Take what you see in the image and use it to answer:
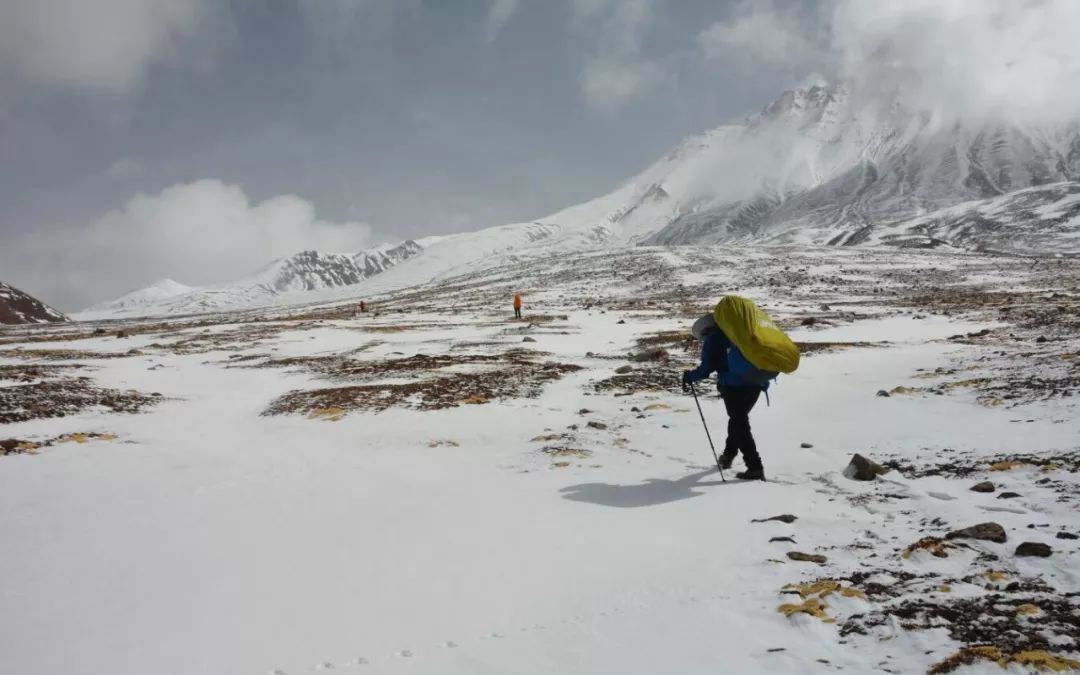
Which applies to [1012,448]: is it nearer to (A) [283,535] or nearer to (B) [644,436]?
(B) [644,436]

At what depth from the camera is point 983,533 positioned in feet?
18.1

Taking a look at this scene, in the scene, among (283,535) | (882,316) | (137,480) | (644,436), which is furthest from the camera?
(882,316)

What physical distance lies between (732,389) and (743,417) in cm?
46

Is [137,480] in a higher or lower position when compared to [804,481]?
higher

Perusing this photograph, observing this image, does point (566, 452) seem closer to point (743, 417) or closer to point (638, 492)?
point (638, 492)

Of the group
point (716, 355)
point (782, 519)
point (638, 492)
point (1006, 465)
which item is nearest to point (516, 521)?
point (638, 492)

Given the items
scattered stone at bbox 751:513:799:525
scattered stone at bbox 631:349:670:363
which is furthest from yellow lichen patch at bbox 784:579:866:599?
scattered stone at bbox 631:349:670:363

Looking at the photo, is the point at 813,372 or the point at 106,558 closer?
the point at 106,558

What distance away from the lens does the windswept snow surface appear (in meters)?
4.42

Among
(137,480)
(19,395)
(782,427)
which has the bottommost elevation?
(782,427)

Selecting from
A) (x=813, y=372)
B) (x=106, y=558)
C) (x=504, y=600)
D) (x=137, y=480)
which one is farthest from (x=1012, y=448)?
(x=137, y=480)

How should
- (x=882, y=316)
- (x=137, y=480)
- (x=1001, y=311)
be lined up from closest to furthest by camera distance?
(x=137, y=480) → (x=1001, y=311) → (x=882, y=316)

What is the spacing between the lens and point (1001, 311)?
32969 millimetres

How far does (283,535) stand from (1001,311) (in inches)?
1564
